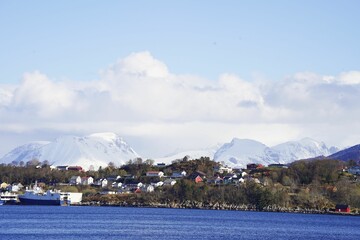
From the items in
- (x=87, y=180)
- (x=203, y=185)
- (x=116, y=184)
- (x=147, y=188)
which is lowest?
(x=203, y=185)

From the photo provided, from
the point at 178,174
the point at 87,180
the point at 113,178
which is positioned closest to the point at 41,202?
the point at 87,180

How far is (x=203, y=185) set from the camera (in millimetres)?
124438

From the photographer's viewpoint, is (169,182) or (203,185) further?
(169,182)

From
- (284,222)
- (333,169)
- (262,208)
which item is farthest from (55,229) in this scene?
(333,169)

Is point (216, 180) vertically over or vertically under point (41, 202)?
over

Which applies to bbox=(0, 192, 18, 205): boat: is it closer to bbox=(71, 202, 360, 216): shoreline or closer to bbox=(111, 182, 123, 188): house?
bbox=(71, 202, 360, 216): shoreline

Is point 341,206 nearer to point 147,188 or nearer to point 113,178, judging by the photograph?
point 147,188

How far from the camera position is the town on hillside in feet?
375

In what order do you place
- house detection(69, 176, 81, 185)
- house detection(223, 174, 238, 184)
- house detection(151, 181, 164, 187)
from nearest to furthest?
house detection(223, 174, 238, 184)
house detection(151, 181, 164, 187)
house detection(69, 176, 81, 185)

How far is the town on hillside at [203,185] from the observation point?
375 feet

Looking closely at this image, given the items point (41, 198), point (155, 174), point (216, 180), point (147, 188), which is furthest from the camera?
point (155, 174)

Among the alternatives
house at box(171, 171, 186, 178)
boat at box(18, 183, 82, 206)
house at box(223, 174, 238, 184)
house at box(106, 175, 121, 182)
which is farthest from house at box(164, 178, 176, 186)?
boat at box(18, 183, 82, 206)

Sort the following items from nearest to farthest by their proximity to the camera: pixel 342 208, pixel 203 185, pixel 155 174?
pixel 342 208, pixel 203 185, pixel 155 174

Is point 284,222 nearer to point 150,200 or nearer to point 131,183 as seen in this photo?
point 150,200
